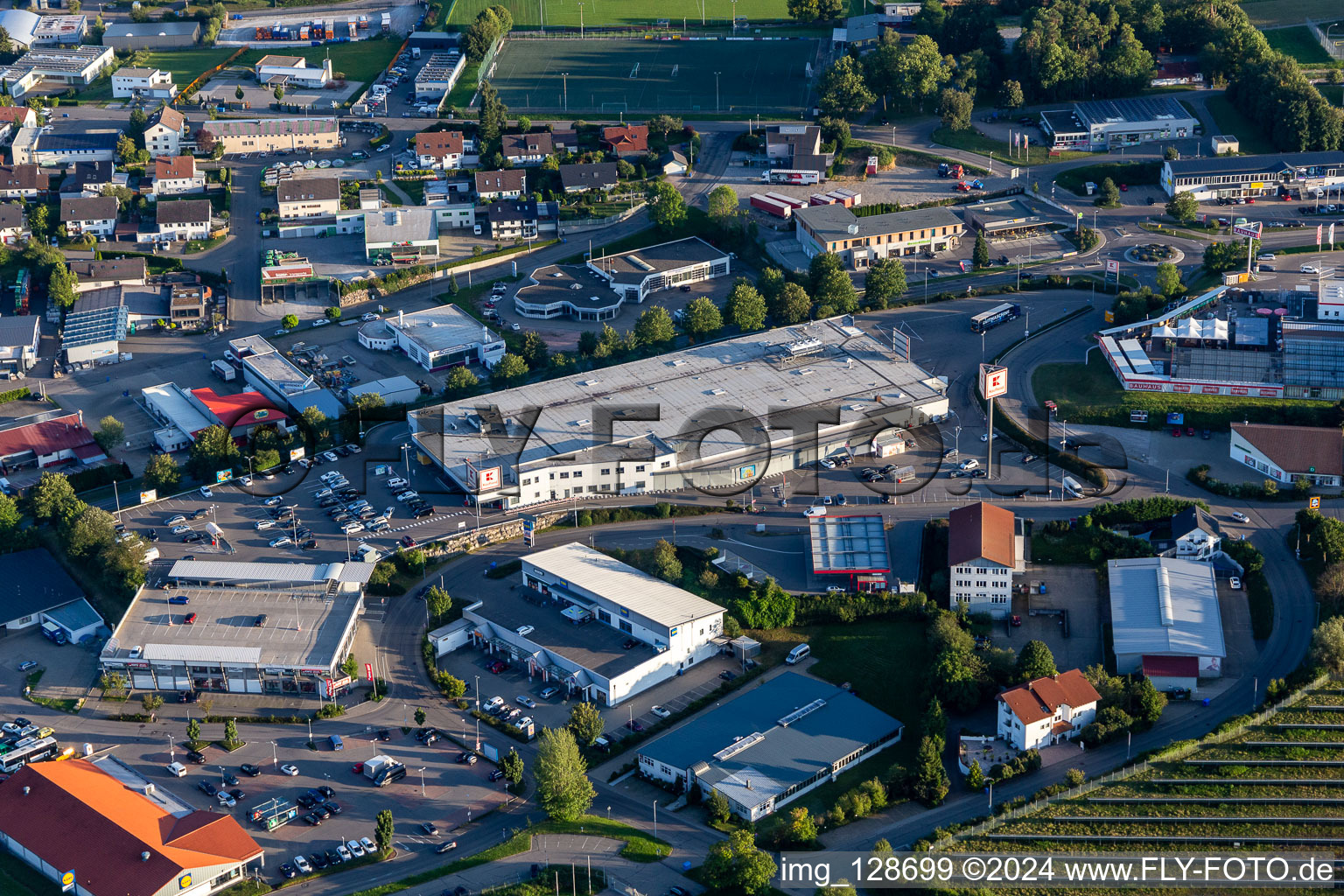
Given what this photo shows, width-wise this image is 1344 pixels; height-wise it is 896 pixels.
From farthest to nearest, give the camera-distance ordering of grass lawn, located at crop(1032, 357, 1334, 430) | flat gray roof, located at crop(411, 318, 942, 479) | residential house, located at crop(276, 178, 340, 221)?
residential house, located at crop(276, 178, 340, 221) < grass lawn, located at crop(1032, 357, 1334, 430) < flat gray roof, located at crop(411, 318, 942, 479)

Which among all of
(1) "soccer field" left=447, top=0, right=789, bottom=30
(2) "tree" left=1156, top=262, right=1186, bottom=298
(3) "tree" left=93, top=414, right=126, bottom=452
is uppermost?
(1) "soccer field" left=447, top=0, right=789, bottom=30

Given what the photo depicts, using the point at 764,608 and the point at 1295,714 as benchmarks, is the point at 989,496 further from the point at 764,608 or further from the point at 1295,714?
the point at 1295,714

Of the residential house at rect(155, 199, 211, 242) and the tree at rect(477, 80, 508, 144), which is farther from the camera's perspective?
the tree at rect(477, 80, 508, 144)

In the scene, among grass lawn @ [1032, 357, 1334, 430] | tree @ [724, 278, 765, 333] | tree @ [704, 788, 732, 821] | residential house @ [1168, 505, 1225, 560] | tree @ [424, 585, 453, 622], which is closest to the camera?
tree @ [704, 788, 732, 821]

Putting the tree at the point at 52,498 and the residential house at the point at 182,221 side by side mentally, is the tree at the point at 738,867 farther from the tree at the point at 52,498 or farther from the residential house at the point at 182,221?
the residential house at the point at 182,221

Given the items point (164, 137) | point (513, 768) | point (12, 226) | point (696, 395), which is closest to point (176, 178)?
point (164, 137)

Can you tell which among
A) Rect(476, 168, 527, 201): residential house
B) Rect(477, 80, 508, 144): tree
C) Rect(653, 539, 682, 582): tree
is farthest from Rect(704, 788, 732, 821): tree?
Rect(477, 80, 508, 144): tree

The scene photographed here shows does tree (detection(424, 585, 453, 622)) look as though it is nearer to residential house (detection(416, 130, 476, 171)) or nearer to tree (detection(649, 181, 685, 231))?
tree (detection(649, 181, 685, 231))
